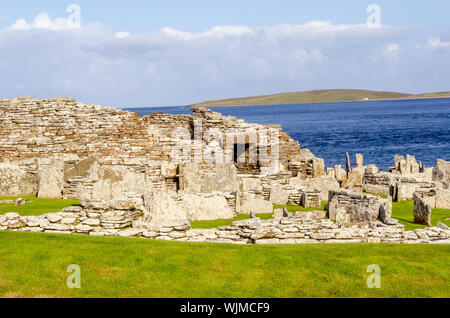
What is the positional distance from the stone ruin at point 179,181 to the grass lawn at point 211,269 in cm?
174

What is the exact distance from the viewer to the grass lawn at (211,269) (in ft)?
26.3

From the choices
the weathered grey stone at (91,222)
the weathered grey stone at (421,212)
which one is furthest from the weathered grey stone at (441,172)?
the weathered grey stone at (91,222)

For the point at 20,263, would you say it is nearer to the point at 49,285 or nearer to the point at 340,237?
the point at 49,285

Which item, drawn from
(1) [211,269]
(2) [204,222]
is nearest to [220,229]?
(1) [211,269]

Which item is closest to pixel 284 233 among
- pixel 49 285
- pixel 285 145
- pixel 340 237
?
pixel 340 237

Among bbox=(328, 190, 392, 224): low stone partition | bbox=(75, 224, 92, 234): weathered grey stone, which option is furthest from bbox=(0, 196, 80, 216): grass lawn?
bbox=(328, 190, 392, 224): low stone partition

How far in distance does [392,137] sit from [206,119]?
202ft

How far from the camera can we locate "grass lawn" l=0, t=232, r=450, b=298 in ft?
26.3

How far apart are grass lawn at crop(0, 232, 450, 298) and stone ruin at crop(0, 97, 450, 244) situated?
1738 millimetres

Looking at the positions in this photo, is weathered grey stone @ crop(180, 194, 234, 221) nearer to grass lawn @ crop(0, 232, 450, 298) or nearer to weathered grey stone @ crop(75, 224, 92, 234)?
weathered grey stone @ crop(75, 224, 92, 234)

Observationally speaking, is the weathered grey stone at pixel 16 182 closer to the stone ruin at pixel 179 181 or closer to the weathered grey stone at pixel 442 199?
the stone ruin at pixel 179 181

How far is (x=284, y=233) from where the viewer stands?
39.0 ft

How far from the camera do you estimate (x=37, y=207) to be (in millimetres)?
16688
